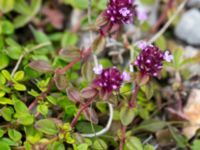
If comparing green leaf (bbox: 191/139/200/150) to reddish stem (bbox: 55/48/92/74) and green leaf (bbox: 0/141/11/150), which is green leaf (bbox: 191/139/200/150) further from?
green leaf (bbox: 0/141/11/150)

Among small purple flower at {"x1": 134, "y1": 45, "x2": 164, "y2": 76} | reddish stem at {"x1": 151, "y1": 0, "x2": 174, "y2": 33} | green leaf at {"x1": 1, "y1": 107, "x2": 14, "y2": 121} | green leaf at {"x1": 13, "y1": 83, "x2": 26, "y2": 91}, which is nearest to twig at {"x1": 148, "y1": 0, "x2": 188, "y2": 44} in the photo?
reddish stem at {"x1": 151, "y1": 0, "x2": 174, "y2": 33}

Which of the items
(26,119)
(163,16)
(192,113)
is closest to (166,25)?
(163,16)

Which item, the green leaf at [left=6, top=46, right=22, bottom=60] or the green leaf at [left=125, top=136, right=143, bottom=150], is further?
the green leaf at [left=6, top=46, right=22, bottom=60]

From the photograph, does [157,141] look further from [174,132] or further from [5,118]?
[5,118]

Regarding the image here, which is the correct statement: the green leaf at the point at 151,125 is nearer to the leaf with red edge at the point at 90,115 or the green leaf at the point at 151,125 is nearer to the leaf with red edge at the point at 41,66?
the leaf with red edge at the point at 90,115

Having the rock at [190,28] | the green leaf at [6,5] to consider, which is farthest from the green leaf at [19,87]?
the rock at [190,28]

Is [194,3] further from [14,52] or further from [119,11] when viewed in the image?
[14,52]
